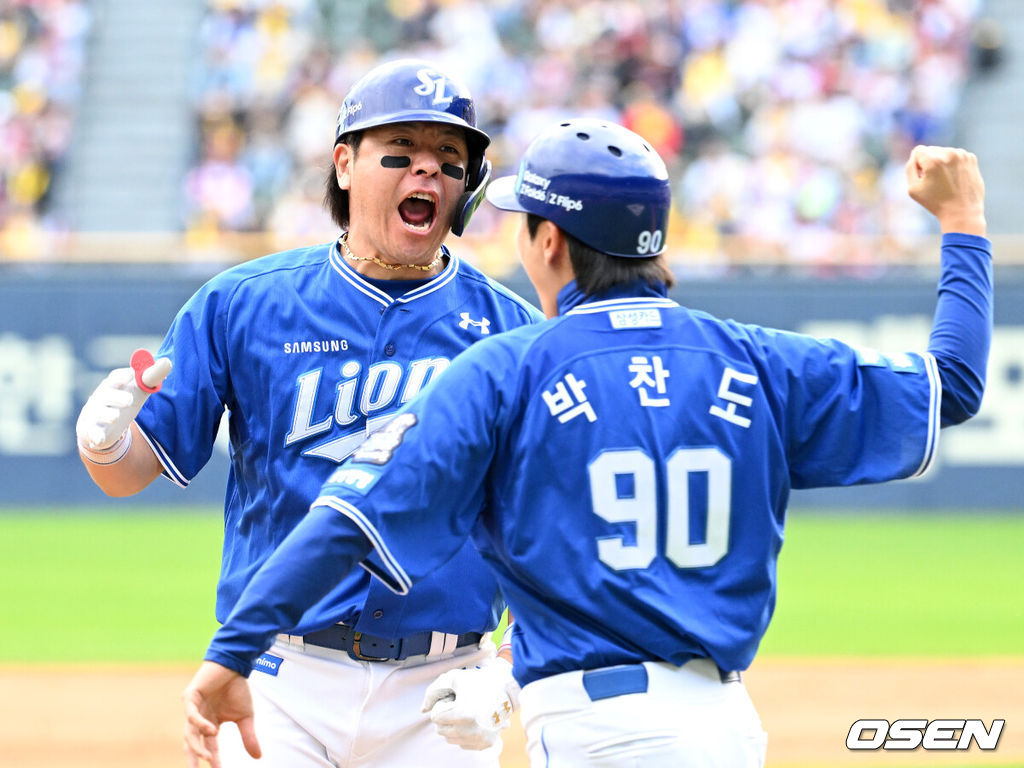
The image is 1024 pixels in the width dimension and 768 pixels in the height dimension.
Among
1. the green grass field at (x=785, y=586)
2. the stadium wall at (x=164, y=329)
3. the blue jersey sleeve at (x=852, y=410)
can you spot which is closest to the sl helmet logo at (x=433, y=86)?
the blue jersey sleeve at (x=852, y=410)

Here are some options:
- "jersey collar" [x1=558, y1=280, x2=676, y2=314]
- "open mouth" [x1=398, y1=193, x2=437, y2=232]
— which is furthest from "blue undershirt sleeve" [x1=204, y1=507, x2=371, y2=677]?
"open mouth" [x1=398, y1=193, x2=437, y2=232]

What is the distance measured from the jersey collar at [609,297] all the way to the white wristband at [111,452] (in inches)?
41.9

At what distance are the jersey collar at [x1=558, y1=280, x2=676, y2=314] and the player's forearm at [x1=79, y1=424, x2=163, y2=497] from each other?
1.13m

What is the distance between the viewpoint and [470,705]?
9.24ft

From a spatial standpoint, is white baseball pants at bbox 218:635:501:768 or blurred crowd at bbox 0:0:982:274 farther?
blurred crowd at bbox 0:0:982:274

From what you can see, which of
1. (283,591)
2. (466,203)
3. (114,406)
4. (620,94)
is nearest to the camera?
(283,591)

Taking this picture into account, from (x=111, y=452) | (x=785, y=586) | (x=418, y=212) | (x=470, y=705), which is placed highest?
(x=418, y=212)

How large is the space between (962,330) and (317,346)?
4.71 ft

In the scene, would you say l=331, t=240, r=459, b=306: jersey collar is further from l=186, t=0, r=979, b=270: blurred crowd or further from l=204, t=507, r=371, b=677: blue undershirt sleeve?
l=186, t=0, r=979, b=270: blurred crowd

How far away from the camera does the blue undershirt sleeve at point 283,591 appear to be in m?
2.49

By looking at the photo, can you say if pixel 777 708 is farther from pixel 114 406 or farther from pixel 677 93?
pixel 677 93

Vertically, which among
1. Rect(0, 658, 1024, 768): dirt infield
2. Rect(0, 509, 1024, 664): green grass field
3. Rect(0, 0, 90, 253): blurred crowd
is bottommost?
Rect(0, 509, 1024, 664): green grass field

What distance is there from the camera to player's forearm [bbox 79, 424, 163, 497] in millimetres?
3277

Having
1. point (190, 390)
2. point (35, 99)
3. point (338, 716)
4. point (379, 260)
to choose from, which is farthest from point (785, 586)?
point (35, 99)
